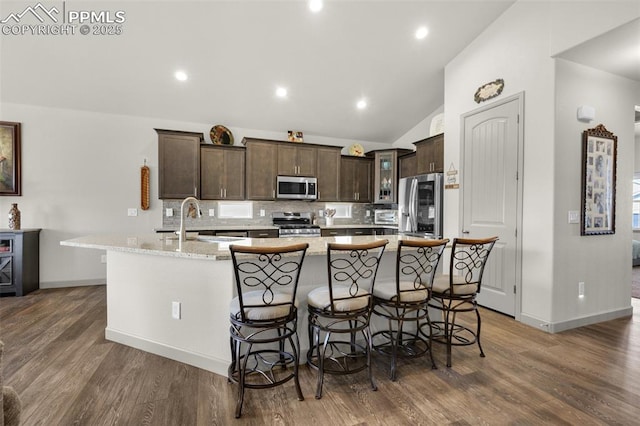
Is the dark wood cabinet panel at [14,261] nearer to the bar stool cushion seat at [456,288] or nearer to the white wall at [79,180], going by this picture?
the white wall at [79,180]

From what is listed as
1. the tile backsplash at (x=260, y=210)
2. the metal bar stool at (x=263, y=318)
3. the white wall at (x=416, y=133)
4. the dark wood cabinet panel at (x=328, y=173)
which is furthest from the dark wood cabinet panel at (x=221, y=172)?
the white wall at (x=416, y=133)

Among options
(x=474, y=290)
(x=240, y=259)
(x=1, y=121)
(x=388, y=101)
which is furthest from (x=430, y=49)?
(x=1, y=121)

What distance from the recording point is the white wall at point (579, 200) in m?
2.93

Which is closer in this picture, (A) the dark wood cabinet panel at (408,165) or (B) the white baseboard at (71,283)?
(B) the white baseboard at (71,283)

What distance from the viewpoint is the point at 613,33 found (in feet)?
8.27

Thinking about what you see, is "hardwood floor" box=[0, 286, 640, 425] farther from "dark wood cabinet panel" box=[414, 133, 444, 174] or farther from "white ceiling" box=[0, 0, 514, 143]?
"white ceiling" box=[0, 0, 514, 143]

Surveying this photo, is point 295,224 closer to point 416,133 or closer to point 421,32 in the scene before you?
point 416,133

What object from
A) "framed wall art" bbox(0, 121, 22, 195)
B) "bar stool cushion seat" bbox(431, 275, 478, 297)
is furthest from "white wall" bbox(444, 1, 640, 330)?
"framed wall art" bbox(0, 121, 22, 195)

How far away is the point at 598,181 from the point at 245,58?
4.24m

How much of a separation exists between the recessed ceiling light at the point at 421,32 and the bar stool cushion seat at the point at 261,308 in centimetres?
347

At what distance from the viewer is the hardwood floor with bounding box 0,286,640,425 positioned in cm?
172

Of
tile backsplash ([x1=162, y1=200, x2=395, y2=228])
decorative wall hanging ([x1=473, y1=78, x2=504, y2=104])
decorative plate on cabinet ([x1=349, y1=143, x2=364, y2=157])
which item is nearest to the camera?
decorative wall hanging ([x1=473, y1=78, x2=504, y2=104])

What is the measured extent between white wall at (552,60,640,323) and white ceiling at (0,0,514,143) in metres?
1.30

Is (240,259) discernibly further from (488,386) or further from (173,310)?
(488,386)
